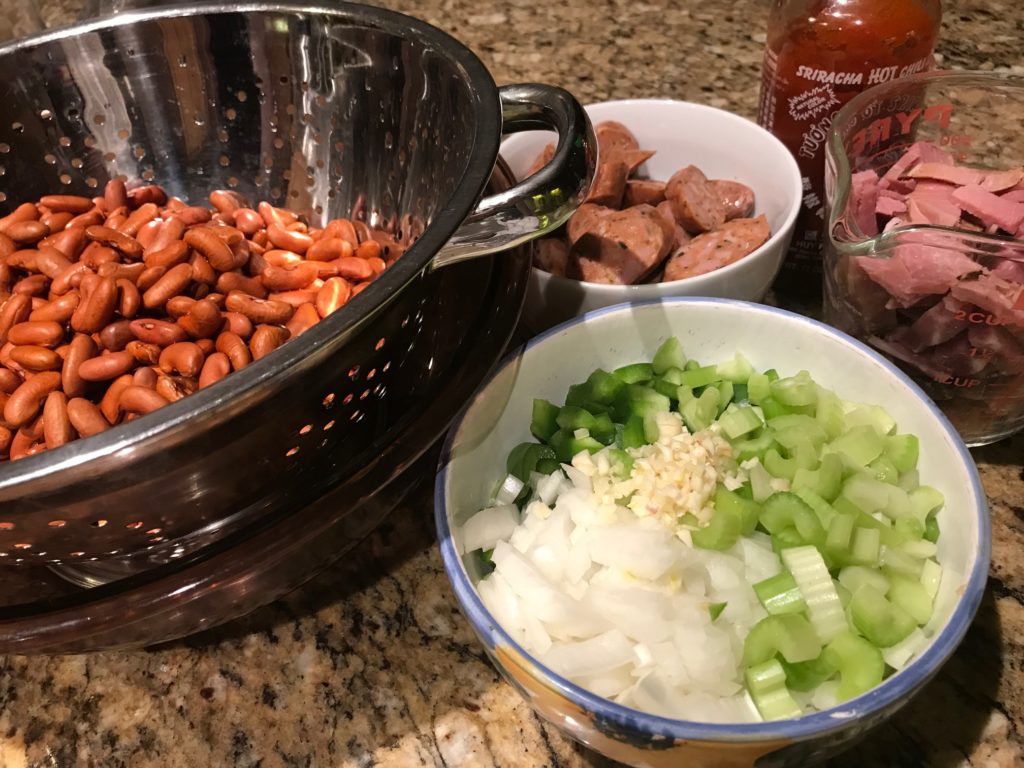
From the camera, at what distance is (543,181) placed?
65 centimetres

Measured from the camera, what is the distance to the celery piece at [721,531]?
712 mm

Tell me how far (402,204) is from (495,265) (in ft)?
0.80

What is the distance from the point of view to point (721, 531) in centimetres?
71

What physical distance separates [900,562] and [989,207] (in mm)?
375

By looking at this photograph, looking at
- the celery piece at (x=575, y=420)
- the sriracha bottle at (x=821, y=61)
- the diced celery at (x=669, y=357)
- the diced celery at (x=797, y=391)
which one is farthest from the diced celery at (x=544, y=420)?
the sriracha bottle at (x=821, y=61)

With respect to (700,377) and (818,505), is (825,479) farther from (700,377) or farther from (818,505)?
(700,377)

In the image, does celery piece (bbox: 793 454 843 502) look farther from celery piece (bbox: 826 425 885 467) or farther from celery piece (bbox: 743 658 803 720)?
celery piece (bbox: 743 658 803 720)

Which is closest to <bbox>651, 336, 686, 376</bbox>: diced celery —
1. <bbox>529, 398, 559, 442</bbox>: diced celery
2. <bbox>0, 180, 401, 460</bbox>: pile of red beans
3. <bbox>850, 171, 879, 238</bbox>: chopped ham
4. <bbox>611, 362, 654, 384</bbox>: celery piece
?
<bbox>611, 362, 654, 384</bbox>: celery piece

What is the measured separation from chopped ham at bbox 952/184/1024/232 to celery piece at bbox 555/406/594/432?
43 centimetres

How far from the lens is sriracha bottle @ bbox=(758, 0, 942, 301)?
0.88 metres

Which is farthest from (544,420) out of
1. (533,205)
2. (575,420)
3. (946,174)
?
(946,174)

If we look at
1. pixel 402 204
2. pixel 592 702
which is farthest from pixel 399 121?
pixel 592 702

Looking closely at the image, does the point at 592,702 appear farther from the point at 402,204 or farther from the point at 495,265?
the point at 402,204

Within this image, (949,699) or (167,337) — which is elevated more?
(167,337)
